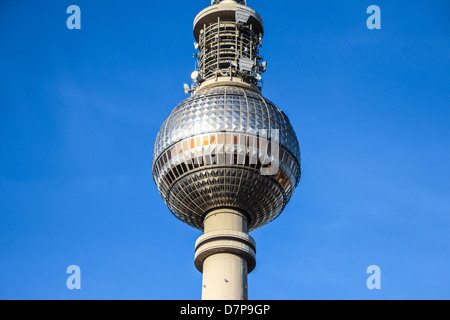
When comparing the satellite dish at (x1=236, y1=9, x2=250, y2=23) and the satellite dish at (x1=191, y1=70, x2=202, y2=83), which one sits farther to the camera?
the satellite dish at (x1=236, y1=9, x2=250, y2=23)

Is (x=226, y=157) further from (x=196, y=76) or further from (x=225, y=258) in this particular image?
(x=196, y=76)

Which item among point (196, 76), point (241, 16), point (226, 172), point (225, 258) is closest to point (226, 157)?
point (226, 172)

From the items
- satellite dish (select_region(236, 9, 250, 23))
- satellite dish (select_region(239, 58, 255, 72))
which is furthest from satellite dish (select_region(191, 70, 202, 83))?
satellite dish (select_region(236, 9, 250, 23))

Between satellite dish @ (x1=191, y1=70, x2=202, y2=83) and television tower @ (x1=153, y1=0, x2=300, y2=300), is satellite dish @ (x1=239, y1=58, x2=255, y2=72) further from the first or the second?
satellite dish @ (x1=191, y1=70, x2=202, y2=83)

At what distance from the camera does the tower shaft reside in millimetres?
64875

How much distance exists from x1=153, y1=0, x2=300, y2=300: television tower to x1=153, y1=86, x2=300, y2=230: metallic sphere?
87 millimetres

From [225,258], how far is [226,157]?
876 cm

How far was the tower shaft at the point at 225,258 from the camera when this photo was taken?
64.9 meters

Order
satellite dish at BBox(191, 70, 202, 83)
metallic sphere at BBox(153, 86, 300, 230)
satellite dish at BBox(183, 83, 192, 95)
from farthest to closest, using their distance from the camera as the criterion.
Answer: satellite dish at BBox(183, 83, 192, 95) < satellite dish at BBox(191, 70, 202, 83) < metallic sphere at BBox(153, 86, 300, 230)

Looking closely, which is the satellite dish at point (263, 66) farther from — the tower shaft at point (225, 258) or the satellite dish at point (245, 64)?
the tower shaft at point (225, 258)

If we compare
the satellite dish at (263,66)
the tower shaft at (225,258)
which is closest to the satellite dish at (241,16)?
the satellite dish at (263,66)
